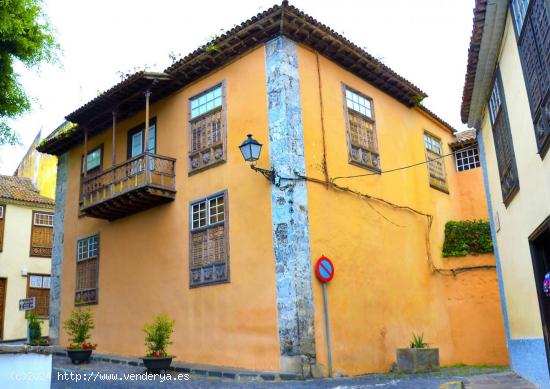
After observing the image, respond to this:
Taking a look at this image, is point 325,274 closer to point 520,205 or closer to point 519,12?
point 520,205

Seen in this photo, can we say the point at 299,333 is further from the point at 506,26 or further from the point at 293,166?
the point at 506,26

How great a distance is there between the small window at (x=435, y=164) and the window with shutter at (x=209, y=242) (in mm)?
6913

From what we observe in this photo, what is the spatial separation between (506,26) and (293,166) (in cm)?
510

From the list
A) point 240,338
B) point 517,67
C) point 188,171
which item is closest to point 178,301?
point 240,338

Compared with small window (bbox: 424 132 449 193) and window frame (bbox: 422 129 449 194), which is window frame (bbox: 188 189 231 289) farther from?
small window (bbox: 424 132 449 193)

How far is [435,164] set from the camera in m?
17.3

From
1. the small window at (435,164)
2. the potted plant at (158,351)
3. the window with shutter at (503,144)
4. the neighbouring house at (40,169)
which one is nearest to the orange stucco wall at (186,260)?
the potted plant at (158,351)

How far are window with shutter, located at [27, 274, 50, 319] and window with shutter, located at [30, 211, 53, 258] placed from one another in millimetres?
954

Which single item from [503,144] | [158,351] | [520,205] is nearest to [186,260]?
[158,351]

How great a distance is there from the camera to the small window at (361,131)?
44.5ft

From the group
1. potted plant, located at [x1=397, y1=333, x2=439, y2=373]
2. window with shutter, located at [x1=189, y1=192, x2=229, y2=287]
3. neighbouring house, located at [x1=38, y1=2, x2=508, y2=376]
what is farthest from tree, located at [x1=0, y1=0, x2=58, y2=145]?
potted plant, located at [x1=397, y1=333, x2=439, y2=373]

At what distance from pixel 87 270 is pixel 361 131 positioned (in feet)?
28.8

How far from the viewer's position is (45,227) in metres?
24.7

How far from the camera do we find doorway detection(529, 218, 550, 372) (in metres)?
7.67
